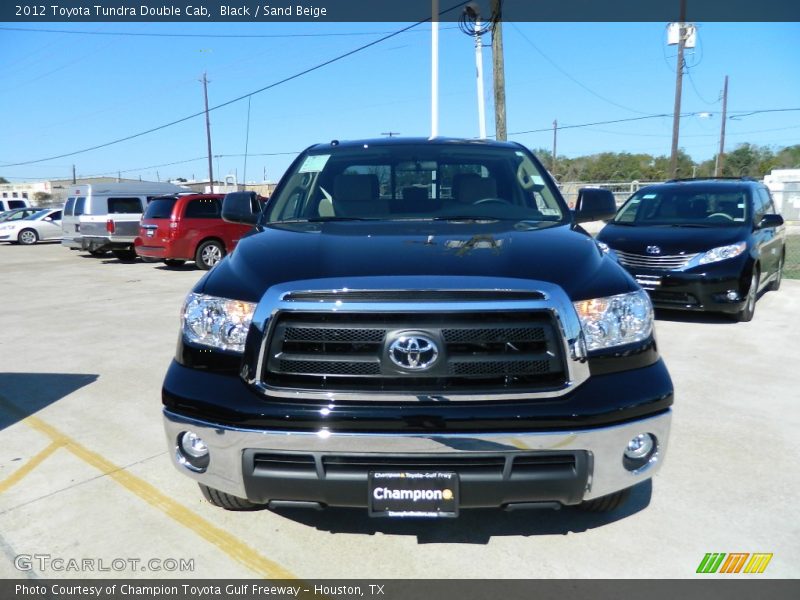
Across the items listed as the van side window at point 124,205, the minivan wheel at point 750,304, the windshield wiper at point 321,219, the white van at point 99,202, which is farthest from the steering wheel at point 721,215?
the van side window at point 124,205

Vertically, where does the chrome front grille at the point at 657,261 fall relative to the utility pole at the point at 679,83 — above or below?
below

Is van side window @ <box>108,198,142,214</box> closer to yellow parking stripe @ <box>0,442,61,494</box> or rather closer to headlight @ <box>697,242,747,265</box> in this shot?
yellow parking stripe @ <box>0,442,61,494</box>

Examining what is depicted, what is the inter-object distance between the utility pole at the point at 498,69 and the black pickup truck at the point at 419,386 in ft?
44.1

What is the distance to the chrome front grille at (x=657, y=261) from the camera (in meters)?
7.31

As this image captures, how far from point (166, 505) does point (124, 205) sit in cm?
1538

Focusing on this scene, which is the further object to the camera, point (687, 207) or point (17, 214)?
point (17, 214)

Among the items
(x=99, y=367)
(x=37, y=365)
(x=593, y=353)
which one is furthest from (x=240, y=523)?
(x=37, y=365)

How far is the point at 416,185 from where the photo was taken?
152 inches

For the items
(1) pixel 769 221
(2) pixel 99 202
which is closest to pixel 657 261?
(1) pixel 769 221

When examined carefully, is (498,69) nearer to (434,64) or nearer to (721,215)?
(434,64)

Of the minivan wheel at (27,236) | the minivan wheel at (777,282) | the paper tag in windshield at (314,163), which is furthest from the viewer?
the minivan wheel at (27,236)

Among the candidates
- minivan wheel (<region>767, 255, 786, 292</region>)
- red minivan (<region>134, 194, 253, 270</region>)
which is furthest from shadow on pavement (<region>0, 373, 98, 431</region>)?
minivan wheel (<region>767, 255, 786, 292</region>)

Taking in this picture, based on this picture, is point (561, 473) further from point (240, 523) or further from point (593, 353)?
point (240, 523)

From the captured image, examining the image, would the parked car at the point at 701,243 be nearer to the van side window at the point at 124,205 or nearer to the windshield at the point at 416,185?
the windshield at the point at 416,185
